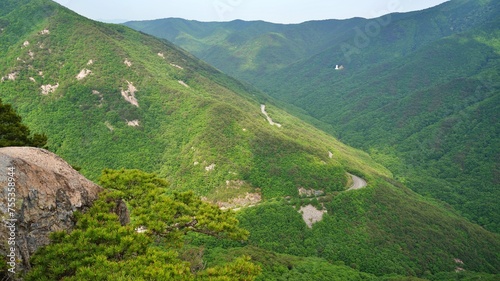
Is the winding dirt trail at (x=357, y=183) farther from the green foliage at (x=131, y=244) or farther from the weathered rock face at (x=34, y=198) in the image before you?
the weathered rock face at (x=34, y=198)

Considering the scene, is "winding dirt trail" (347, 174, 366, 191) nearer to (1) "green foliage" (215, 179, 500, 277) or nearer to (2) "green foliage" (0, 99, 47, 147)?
(1) "green foliage" (215, 179, 500, 277)

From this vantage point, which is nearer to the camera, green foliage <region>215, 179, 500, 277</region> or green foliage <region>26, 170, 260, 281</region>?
green foliage <region>26, 170, 260, 281</region>

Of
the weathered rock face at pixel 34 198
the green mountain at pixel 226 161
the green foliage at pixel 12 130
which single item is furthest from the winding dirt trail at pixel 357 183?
the weathered rock face at pixel 34 198

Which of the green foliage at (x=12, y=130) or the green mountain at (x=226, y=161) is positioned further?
the green mountain at (x=226, y=161)

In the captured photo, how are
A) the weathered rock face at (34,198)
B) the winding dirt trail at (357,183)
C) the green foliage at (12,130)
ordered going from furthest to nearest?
the winding dirt trail at (357,183) < the green foliage at (12,130) < the weathered rock face at (34,198)

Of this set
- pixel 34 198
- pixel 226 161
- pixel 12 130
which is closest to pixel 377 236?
pixel 226 161

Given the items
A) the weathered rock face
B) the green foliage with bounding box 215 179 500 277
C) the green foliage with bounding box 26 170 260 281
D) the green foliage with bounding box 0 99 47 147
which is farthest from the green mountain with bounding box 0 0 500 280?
the weathered rock face
